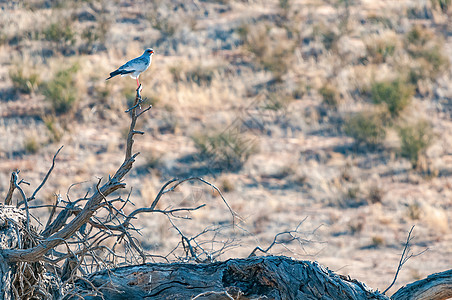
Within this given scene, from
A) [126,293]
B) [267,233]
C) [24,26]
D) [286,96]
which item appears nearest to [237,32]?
[286,96]

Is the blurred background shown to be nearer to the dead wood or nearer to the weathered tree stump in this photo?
the dead wood

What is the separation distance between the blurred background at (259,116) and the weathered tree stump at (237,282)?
218 inches

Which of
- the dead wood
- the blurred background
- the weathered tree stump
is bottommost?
the blurred background

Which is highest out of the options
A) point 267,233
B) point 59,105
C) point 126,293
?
point 126,293

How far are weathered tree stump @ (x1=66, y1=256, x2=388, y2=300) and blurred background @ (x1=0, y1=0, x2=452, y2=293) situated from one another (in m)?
5.53

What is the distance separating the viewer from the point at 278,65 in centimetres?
2036

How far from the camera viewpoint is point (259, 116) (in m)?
17.8

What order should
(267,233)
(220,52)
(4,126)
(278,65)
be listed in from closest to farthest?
(267,233)
(4,126)
(278,65)
(220,52)

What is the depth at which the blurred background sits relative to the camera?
1328 centimetres

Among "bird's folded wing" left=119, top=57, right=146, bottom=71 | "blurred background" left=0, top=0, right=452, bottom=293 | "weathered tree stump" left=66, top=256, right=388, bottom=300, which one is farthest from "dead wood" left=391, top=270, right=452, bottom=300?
"blurred background" left=0, top=0, right=452, bottom=293

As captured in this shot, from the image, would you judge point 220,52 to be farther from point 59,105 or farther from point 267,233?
point 267,233

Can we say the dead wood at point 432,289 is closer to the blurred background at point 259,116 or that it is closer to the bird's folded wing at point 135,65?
the bird's folded wing at point 135,65

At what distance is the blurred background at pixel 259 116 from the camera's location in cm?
1328

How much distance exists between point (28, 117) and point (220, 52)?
700cm
